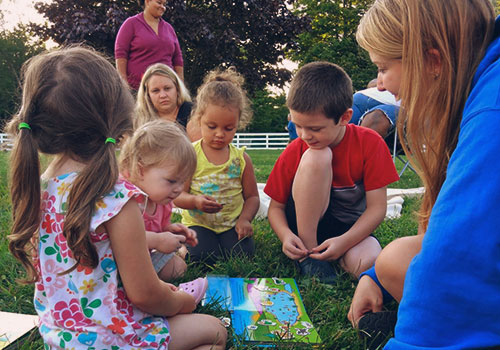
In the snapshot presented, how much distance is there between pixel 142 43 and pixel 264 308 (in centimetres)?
309

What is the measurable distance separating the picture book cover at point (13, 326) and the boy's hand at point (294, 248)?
1.11 meters

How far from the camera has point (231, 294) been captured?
1.95 m

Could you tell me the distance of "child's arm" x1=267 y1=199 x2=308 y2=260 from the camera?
2.20m

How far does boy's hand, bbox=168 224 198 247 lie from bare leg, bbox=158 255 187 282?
260 mm

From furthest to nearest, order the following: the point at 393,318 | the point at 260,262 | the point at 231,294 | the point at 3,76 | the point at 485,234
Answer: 1. the point at 3,76
2. the point at 260,262
3. the point at 231,294
4. the point at 393,318
5. the point at 485,234

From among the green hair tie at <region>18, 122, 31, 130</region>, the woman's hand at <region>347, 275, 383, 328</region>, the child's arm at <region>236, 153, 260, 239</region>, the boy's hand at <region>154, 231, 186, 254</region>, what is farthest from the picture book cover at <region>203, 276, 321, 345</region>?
the green hair tie at <region>18, 122, 31, 130</region>

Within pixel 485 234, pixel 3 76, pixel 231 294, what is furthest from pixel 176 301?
pixel 3 76

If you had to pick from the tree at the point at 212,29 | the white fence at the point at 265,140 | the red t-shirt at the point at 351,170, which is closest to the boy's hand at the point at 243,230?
the red t-shirt at the point at 351,170

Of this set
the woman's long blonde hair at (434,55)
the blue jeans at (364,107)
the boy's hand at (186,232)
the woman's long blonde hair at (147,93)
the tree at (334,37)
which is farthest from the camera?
the tree at (334,37)

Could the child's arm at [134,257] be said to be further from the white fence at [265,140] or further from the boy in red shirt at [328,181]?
the white fence at [265,140]

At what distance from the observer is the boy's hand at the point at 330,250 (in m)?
2.15

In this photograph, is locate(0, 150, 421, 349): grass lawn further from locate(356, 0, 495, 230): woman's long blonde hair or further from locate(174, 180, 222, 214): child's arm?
locate(356, 0, 495, 230): woman's long blonde hair

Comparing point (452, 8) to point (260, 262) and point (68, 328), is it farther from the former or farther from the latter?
point (260, 262)

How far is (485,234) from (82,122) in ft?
3.45
